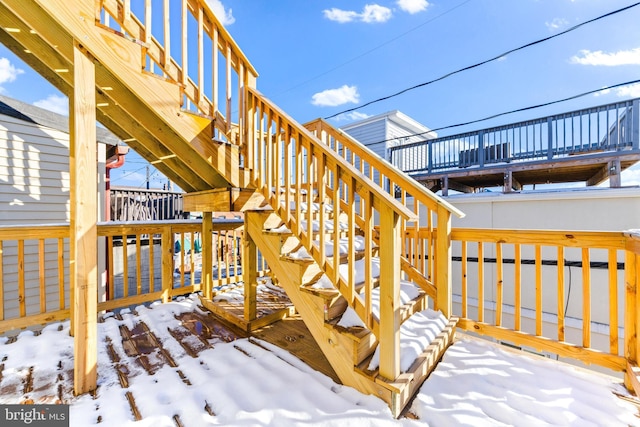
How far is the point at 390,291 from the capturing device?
4.66 feet

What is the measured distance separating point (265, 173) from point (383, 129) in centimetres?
899

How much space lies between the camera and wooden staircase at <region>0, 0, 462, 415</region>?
5.04 feet

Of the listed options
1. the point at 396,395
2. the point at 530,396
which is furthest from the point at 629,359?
the point at 396,395

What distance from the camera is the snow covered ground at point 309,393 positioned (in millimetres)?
1385

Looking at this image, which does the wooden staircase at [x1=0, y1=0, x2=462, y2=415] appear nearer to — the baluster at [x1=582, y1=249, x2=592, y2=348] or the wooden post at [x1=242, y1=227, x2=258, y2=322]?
the wooden post at [x1=242, y1=227, x2=258, y2=322]

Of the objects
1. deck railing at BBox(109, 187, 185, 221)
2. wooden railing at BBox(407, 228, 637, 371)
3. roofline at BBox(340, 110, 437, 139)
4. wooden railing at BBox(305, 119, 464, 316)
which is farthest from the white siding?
roofline at BBox(340, 110, 437, 139)

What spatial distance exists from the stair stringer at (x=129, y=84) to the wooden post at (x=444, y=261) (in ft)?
5.96

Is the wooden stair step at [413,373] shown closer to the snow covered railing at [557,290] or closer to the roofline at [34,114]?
Result: the snow covered railing at [557,290]

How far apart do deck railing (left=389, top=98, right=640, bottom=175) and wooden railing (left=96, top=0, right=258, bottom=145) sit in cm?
582

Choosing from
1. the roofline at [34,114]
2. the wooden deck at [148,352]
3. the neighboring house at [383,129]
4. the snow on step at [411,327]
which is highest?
the neighboring house at [383,129]

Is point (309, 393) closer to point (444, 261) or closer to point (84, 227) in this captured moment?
point (444, 261)

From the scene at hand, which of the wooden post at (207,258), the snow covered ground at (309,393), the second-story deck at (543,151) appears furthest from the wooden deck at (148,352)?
the second-story deck at (543,151)

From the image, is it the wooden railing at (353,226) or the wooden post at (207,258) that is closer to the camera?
the wooden railing at (353,226)

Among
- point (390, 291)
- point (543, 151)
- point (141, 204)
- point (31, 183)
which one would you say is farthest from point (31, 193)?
point (543, 151)
